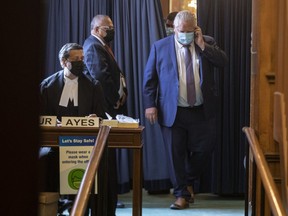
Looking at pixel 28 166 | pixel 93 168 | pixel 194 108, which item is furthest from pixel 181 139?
pixel 28 166

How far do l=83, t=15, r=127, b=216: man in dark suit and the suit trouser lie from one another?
0.52m

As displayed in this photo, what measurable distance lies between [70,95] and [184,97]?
4.04 feet

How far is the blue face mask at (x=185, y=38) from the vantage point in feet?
15.6

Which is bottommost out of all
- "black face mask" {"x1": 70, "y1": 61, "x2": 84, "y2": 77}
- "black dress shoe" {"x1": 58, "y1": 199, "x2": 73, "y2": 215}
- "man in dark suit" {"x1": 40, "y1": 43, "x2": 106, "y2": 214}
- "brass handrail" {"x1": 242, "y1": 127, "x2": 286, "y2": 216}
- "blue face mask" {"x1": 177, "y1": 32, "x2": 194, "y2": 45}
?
"black dress shoe" {"x1": 58, "y1": 199, "x2": 73, "y2": 215}

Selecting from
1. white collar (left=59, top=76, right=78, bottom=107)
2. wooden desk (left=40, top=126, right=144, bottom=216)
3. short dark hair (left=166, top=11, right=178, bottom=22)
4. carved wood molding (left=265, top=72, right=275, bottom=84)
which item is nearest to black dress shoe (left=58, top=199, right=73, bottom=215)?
wooden desk (left=40, top=126, right=144, bottom=216)

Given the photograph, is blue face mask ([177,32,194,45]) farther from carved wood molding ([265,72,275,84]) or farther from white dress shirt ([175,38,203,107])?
carved wood molding ([265,72,275,84])

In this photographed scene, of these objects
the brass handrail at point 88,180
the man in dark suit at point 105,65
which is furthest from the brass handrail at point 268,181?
the man in dark suit at point 105,65

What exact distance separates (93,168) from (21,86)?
7.34 feet

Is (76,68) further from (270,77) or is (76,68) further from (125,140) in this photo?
(270,77)

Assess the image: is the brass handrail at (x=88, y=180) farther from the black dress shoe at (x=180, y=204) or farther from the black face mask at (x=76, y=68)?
the black dress shoe at (x=180, y=204)

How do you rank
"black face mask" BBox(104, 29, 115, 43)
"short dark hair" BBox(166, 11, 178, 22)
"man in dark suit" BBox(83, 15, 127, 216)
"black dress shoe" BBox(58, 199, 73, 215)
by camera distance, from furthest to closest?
"short dark hair" BBox(166, 11, 178, 22) → "black face mask" BBox(104, 29, 115, 43) → "man in dark suit" BBox(83, 15, 127, 216) → "black dress shoe" BBox(58, 199, 73, 215)

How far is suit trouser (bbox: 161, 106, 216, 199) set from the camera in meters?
4.85

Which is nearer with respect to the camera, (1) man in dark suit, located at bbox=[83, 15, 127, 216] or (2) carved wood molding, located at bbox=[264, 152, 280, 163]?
(2) carved wood molding, located at bbox=[264, 152, 280, 163]

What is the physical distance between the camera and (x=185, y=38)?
4.76 meters
